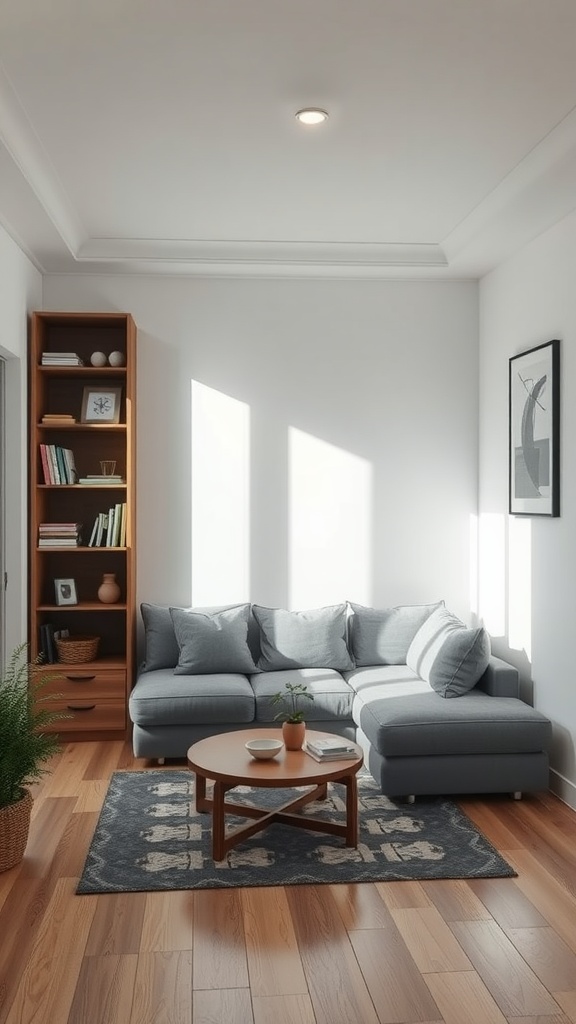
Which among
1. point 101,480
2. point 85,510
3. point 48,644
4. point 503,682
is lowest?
point 503,682

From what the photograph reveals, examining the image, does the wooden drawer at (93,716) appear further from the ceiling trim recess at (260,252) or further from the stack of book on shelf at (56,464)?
the ceiling trim recess at (260,252)

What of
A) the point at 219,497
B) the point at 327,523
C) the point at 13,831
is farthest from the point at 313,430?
the point at 13,831

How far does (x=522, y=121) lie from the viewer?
11.9 ft

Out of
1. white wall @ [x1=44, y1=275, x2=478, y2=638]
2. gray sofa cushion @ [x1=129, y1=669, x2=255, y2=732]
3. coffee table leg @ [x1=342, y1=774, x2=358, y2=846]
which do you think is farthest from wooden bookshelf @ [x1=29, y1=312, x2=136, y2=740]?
coffee table leg @ [x1=342, y1=774, x2=358, y2=846]

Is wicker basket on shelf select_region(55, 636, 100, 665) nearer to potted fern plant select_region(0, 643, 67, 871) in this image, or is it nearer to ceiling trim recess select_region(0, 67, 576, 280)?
potted fern plant select_region(0, 643, 67, 871)

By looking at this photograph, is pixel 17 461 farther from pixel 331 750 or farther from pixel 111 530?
pixel 331 750

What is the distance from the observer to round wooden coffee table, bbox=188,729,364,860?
11.8 ft

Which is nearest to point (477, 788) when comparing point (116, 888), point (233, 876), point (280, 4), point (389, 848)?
point (389, 848)

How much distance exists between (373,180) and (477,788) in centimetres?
289

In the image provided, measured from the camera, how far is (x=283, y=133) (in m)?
3.79

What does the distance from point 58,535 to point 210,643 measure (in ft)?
3.58

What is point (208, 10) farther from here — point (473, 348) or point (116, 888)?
point (473, 348)

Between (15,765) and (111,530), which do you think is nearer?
(15,765)

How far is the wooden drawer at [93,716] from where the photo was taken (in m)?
5.34
